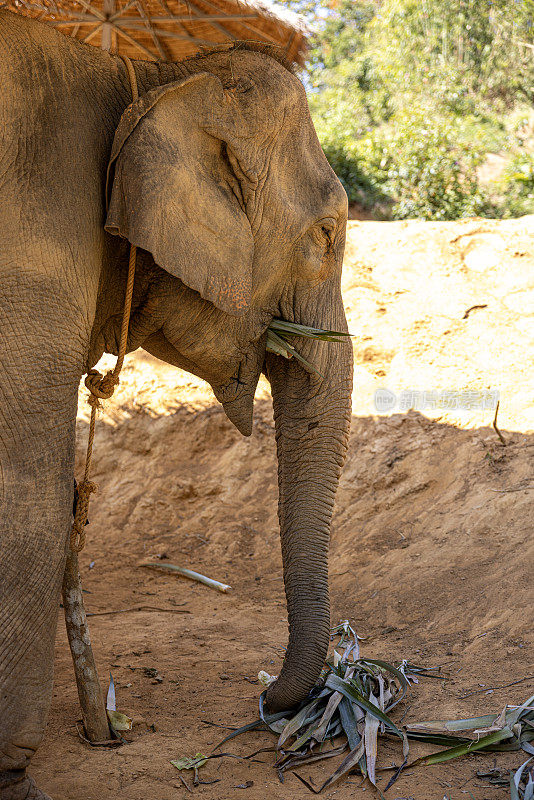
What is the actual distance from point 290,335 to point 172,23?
1726 mm

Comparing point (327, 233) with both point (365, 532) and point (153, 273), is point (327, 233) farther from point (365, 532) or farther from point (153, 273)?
point (365, 532)

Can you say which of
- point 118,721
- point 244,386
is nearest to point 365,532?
point 244,386

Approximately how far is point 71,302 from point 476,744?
207cm

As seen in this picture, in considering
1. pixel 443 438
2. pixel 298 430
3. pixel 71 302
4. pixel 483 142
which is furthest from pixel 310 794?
pixel 483 142

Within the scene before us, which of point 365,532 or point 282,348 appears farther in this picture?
point 365,532

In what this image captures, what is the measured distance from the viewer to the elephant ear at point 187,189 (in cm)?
268

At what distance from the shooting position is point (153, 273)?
313 centimetres

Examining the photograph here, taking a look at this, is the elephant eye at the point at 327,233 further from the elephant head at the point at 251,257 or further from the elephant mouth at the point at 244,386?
the elephant mouth at the point at 244,386

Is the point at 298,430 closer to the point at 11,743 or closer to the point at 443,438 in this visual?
the point at 11,743

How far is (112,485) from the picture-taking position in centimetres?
667

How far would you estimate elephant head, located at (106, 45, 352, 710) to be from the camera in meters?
2.78

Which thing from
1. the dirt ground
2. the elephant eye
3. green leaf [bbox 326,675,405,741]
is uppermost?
the elephant eye
